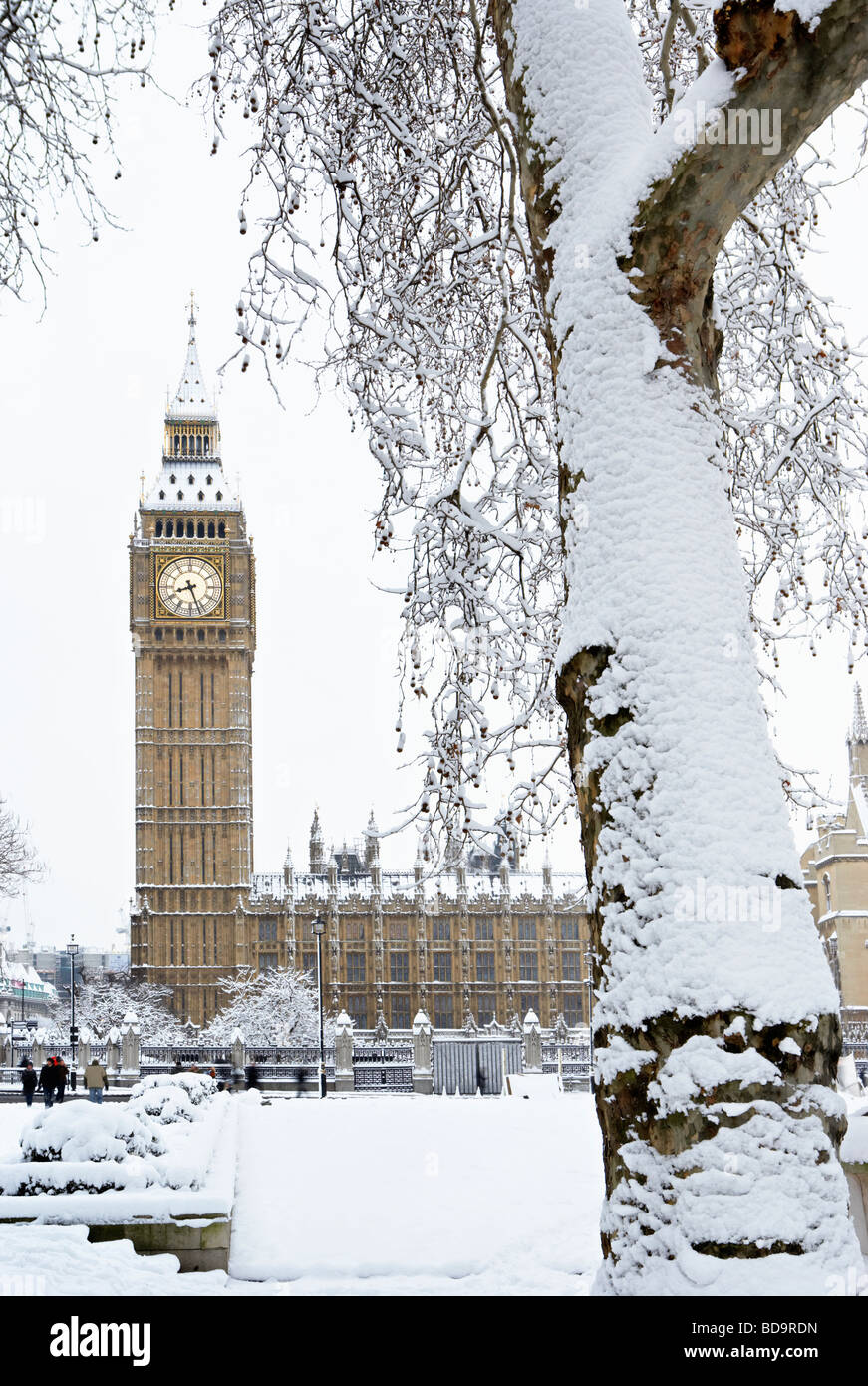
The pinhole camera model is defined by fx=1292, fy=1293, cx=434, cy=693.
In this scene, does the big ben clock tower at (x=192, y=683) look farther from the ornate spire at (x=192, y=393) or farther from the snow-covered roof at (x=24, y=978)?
the snow-covered roof at (x=24, y=978)

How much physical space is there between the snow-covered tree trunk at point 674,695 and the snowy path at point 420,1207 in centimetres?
522

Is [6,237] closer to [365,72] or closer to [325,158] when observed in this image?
[325,158]

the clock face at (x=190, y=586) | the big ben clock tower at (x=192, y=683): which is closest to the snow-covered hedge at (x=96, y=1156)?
the big ben clock tower at (x=192, y=683)

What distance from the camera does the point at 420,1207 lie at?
1141 centimetres

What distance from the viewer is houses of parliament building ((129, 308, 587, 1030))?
284ft

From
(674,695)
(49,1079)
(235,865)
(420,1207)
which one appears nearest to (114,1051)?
(49,1079)

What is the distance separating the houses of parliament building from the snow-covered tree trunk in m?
81.9

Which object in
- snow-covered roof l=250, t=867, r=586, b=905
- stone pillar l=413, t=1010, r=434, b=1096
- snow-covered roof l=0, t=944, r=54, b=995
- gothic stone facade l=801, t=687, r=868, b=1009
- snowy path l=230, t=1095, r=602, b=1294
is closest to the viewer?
snowy path l=230, t=1095, r=602, b=1294

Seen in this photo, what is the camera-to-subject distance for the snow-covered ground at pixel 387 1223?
827 cm

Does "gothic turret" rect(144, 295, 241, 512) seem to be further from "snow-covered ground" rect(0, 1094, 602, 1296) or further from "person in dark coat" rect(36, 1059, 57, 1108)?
"snow-covered ground" rect(0, 1094, 602, 1296)

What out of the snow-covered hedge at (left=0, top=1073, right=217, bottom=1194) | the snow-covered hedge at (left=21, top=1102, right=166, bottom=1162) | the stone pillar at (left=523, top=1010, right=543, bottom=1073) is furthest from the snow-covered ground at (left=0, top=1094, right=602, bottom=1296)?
the stone pillar at (left=523, top=1010, right=543, bottom=1073)

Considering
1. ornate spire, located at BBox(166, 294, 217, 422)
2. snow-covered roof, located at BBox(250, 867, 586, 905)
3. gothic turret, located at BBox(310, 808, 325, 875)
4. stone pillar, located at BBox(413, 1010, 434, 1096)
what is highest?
ornate spire, located at BBox(166, 294, 217, 422)

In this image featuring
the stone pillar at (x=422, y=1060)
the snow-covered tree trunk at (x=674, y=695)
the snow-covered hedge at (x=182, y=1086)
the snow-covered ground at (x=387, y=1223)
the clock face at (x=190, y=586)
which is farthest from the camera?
the clock face at (x=190, y=586)
